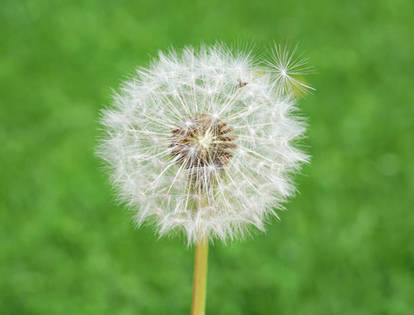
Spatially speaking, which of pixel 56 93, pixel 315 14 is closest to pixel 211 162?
pixel 56 93

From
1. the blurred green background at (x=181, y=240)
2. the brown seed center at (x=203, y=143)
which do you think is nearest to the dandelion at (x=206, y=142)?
the brown seed center at (x=203, y=143)

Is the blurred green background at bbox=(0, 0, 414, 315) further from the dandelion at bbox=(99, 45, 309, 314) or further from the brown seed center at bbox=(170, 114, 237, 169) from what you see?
the brown seed center at bbox=(170, 114, 237, 169)

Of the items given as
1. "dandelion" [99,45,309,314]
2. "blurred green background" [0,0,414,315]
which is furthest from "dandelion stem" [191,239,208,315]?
"blurred green background" [0,0,414,315]

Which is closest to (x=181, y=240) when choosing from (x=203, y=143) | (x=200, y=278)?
(x=203, y=143)

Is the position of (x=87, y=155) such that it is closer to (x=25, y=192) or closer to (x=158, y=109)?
(x=25, y=192)

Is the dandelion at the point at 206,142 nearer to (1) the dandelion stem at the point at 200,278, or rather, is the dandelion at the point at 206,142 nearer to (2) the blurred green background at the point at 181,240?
(1) the dandelion stem at the point at 200,278
